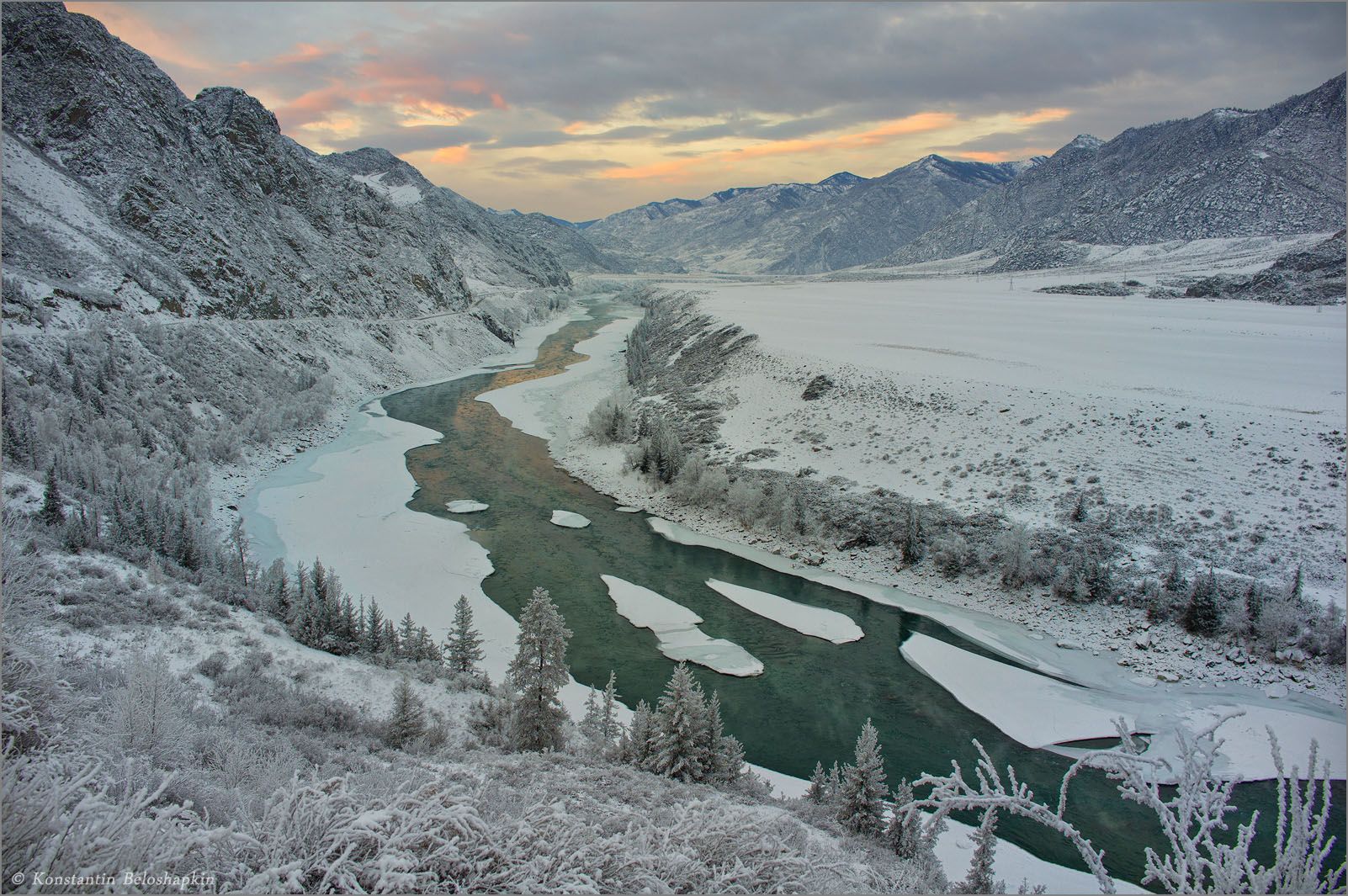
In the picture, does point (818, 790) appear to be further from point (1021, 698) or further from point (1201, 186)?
point (1201, 186)

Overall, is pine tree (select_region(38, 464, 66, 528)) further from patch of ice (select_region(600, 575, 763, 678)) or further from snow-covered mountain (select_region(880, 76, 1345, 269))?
snow-covered mountain (select_region(880, 76, 1345, 269))

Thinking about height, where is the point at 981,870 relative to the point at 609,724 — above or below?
above

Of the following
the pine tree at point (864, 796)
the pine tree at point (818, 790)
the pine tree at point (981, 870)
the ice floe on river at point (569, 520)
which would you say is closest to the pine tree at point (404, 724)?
the pine tree at point (818, 790)

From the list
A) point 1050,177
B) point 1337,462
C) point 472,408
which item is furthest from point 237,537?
point 1050,177

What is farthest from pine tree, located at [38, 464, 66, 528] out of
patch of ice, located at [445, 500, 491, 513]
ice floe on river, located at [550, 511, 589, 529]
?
ice floe on river, located at [550, 511, 589, 529]

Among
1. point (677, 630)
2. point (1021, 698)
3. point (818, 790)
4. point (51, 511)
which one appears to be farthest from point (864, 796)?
point (51, 511)

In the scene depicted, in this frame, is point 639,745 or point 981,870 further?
point 639,745

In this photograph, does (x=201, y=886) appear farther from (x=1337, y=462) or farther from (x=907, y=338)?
(x=907, y=338)
